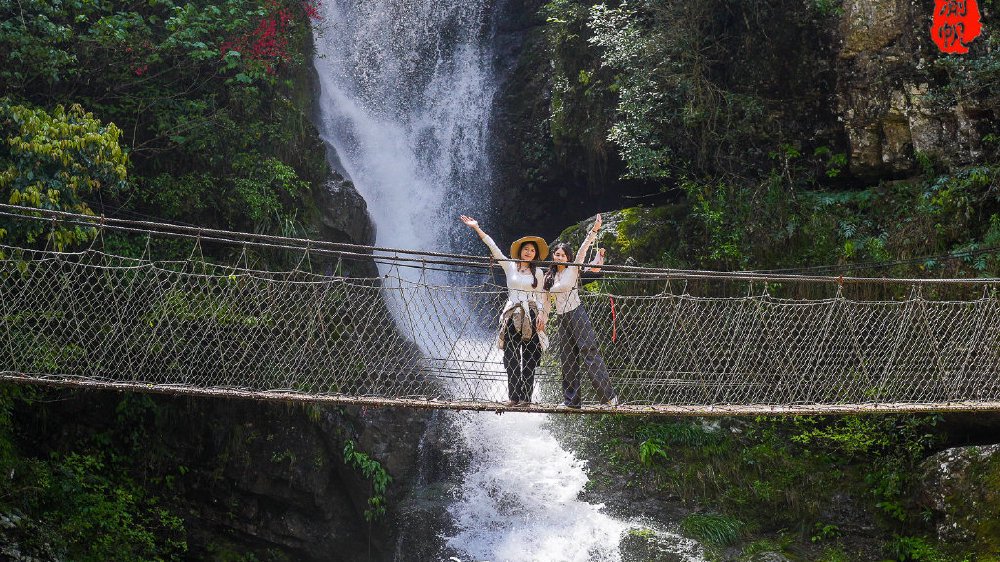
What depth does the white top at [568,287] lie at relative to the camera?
4391 mm

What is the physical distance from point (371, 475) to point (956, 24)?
18.7ft

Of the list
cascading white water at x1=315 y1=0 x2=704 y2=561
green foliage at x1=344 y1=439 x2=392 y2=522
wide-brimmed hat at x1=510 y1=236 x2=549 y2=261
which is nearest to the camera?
wide-brimmed hat at x1=510 y1=236 x2=549 y2=261

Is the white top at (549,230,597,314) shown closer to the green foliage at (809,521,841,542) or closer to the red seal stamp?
the green foliage at (809,521,841,542)

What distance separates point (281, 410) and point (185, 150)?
2.19m

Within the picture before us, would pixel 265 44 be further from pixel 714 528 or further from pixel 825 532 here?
pixel 825 532

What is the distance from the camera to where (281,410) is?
6.55 metres

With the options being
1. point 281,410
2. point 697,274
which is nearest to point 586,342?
point 697,274

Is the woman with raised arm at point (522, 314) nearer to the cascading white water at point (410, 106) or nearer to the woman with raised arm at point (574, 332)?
the woman with raised arm at point (574, 332)

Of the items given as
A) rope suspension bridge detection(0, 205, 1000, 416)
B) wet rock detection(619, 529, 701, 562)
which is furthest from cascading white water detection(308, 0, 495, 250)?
wet rock detection(619, 529, 701, 562)

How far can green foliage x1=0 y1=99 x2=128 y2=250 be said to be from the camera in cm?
498

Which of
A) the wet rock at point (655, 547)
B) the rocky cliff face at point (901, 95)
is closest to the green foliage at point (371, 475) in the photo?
the wet rock at point (655, 547)

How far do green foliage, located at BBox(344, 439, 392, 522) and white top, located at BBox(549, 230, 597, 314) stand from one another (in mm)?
2842

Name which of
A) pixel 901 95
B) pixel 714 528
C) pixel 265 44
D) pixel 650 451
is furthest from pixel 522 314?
pixel 901 95

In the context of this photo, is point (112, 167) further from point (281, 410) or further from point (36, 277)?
point (281, 410)
